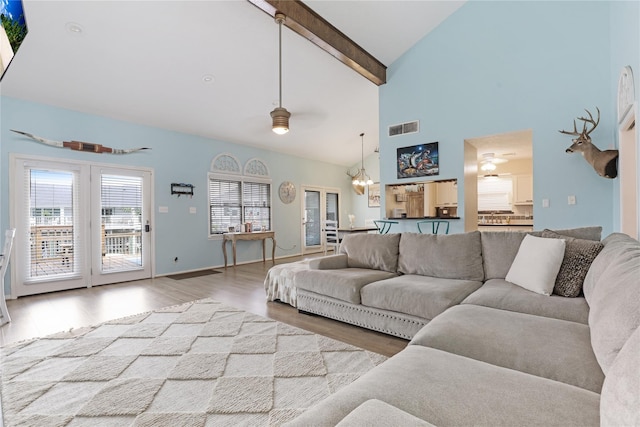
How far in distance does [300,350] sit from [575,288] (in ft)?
6.72

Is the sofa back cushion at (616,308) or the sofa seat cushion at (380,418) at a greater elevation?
the sofa back cushion at (616,308)

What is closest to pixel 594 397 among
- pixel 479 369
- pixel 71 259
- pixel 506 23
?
pixel 479 369

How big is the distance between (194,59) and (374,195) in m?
6.72

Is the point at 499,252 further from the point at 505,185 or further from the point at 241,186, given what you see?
the point at 505,185

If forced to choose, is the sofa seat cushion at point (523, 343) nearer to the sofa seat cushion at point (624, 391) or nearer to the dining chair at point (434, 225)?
the sofa seat cushion at point (624, 391)

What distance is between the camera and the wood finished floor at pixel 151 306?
9.33 feet

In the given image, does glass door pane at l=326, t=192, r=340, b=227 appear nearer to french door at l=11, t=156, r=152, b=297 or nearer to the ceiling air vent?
the ceiling air vent

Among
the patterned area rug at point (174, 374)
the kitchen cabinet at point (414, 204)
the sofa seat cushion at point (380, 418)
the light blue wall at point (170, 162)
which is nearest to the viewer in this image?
the sofa seat cushion at point (380, 418)

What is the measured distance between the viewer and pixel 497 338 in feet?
4.96

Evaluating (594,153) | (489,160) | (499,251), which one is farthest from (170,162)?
(594,153)

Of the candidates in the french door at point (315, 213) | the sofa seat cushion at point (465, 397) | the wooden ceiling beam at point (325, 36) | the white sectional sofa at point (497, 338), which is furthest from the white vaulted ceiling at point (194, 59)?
the sofa seat cushion at point (465, 397)

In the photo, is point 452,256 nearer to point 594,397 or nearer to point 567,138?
point 594,397

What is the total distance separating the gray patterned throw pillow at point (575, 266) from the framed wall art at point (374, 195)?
7430mm

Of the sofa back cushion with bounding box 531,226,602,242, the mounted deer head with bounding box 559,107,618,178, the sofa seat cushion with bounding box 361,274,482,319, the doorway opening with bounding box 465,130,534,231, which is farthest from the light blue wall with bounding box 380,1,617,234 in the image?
the sofa seat cushion with bounding box 361,274,482,319
